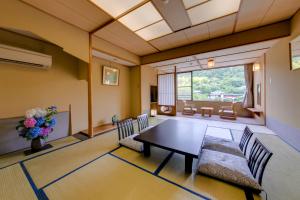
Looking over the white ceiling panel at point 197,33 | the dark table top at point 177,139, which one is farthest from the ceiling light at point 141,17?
the dark table top at point 177,139

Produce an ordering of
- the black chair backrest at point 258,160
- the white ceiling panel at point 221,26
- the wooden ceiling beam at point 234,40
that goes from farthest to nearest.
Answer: the wooden ceiling beam at point 234,40
the white ceiling panel at point 221,26
the black chair backrest at point 258,160

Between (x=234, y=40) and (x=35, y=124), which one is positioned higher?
(x=234, y=40)

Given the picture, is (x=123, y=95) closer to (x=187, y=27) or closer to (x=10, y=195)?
(x=187, y=27)

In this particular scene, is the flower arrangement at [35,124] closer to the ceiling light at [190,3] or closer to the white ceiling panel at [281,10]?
the ceiling light at [190,3]

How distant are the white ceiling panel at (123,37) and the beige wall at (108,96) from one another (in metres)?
1.05

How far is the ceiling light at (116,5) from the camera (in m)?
2.05

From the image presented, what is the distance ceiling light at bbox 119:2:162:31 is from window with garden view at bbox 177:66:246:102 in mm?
4895

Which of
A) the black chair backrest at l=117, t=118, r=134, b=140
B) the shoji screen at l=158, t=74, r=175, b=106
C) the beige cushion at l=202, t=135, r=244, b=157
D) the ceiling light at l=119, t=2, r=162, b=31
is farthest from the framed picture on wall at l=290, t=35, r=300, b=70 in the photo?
the shoji screen at l=158, t=74, r=175, b=106

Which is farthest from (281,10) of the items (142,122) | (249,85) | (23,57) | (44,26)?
(23,57)

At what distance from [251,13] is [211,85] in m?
7.08

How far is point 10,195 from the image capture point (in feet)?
4.43

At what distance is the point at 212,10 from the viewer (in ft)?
7.52

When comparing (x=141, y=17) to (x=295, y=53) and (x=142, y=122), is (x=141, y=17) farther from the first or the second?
(x=295, y=53)

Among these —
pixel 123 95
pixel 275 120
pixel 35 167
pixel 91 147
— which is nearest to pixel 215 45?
pixel 275 120
